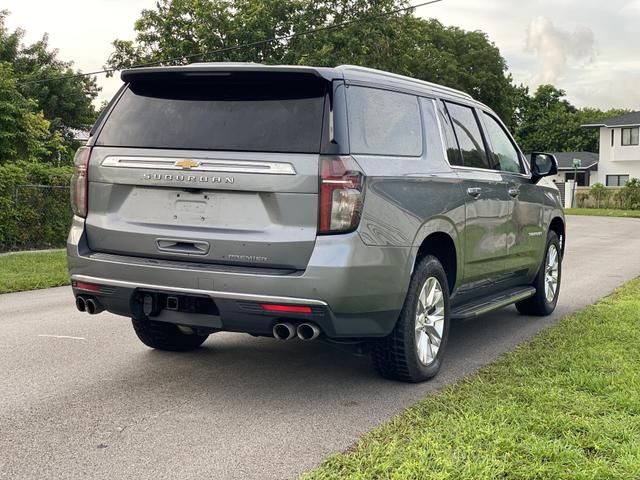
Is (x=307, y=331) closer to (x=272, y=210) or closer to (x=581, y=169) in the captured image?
(x=272, y=210)

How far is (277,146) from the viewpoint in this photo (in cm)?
452

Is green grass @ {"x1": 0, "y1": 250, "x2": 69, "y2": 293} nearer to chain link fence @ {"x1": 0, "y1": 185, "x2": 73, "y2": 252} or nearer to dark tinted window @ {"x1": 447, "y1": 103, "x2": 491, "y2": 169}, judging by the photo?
chain link fence @ {"x1": 0, "y1": 185, "x2": 73, "y2": 252}

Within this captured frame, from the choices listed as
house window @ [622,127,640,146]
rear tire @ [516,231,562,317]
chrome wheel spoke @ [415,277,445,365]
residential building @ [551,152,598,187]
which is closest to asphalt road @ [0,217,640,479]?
chrome wheel spoke @ [415,277,445,365]

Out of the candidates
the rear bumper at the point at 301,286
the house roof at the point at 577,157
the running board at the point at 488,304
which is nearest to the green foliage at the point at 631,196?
the house roof at the point at 577,157

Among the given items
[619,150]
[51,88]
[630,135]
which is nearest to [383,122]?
[51,88]

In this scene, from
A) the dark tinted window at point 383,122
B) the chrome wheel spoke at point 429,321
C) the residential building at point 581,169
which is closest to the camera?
the dark tinted window at point 383,122

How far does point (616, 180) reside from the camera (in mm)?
58312

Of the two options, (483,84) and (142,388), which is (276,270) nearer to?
(142,388)

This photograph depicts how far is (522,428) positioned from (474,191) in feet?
7.67

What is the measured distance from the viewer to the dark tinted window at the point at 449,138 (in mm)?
5785

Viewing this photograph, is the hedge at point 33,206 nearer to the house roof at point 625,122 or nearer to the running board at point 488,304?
the running board at point 488,304

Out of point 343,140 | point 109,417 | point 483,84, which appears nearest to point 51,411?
point 109,417

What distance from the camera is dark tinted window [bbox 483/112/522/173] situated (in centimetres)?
682

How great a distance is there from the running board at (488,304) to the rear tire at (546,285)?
0.56 metres
